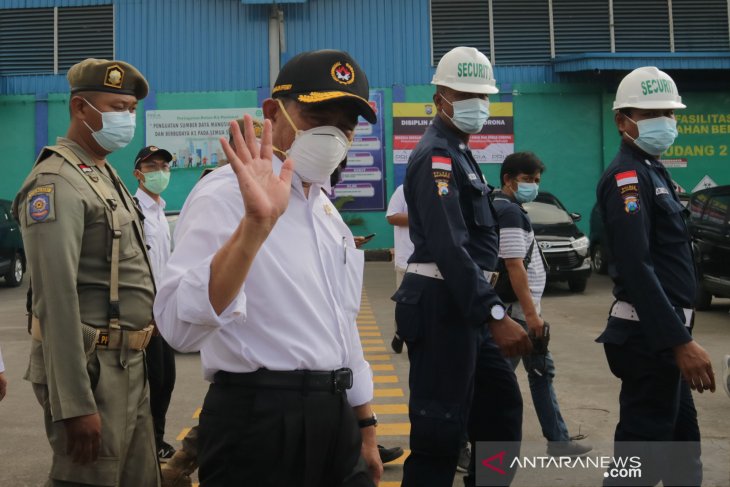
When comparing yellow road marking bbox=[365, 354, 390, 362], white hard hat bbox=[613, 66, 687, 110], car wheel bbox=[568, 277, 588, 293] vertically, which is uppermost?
white hard hat bbox=[613, 66, 687, 110]

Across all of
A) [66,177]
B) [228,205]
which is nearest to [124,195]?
[66,177]

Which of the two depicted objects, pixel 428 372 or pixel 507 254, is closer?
pixel 428 372

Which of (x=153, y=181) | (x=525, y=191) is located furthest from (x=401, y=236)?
(x=525, y=191)

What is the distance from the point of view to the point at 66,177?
3.13 metres

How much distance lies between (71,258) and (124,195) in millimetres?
543

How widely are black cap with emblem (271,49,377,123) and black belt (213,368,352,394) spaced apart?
757mm

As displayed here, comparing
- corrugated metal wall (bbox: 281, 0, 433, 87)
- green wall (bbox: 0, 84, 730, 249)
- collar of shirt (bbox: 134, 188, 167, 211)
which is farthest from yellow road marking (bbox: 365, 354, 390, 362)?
corrugated metal wall (bbox: 281, 0, 433, 87)

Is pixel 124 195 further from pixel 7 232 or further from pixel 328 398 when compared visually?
pixel 7 232

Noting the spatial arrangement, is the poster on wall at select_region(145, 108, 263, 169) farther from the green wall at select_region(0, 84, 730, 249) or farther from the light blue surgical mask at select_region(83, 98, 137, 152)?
the light blue surgical mask at select_region(83, 98, 137, 152)

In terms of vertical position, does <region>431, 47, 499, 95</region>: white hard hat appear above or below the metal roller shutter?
below

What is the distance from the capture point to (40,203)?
304cm

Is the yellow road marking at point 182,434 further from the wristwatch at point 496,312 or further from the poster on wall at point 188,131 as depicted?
the poster on wall at point 188,131

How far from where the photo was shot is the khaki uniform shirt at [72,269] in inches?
115

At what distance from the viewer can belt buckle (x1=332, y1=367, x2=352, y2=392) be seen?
2420 mm
